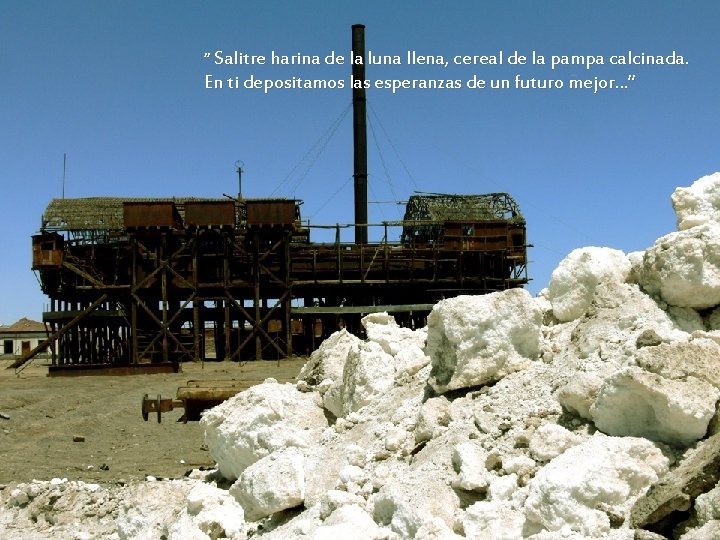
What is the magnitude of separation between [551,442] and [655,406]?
69 cm

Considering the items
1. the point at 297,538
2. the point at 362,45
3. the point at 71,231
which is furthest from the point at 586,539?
the point at 362,45

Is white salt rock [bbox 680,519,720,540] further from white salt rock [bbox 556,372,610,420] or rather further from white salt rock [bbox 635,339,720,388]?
white salt rock [bbox 556,372,610,420]

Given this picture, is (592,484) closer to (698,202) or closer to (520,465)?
(520,465)

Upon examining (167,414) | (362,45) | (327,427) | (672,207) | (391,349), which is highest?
(362,45)

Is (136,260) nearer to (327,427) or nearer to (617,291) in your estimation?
(327,427)

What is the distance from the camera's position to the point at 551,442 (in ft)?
16.6

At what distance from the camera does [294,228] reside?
27.8 meters

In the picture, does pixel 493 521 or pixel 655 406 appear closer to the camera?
pixel 493 521

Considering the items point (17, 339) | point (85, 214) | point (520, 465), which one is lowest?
point (17, 339)

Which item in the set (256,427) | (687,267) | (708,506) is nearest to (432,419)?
(256,427)

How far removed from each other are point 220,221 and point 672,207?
21608 millimetres

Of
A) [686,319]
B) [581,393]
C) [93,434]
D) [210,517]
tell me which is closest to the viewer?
[581,393]

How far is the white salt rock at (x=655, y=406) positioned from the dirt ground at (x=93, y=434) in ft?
19.8

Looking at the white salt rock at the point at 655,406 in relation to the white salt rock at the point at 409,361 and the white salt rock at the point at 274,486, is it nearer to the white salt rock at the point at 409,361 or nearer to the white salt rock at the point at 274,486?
the white salt rock at the point at 274,486
